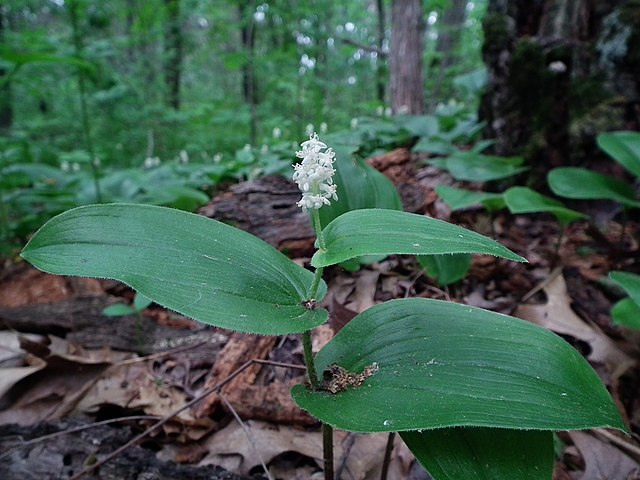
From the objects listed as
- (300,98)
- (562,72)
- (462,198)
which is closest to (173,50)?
(300,98)

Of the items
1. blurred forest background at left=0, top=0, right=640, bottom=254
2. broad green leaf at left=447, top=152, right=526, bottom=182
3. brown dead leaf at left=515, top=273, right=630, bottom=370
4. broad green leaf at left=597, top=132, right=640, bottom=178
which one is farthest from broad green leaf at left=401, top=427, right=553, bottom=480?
blurred forest background at left=0, top=0, right=640, bottom=254

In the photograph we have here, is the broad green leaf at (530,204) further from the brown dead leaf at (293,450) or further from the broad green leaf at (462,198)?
the brown dead leaf at (293,450)

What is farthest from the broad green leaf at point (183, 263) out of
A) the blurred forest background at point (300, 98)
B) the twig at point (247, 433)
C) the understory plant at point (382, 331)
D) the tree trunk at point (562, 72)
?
the tree trunk at point (562, 72)

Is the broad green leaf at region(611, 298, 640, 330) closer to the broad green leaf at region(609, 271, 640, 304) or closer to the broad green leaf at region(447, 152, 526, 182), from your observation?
the broad green leaf at region(609, 271, 640, 304)

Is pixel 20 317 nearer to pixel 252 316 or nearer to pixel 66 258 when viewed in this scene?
pixel 66 258

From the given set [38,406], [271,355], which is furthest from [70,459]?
[271,355]
